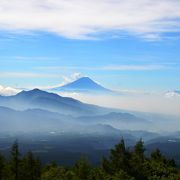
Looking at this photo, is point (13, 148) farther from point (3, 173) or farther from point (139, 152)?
point (139, 152)

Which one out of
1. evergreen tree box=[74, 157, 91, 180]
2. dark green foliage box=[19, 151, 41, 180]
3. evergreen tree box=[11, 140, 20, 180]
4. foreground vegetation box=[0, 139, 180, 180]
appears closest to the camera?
evergreen tree box=[74, 157, 91, 180]

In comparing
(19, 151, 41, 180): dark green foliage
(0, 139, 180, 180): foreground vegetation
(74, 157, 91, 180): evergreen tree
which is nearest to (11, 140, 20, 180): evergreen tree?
(0, 139, 180, 180): foreground vegetation

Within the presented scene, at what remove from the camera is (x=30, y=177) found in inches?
3361

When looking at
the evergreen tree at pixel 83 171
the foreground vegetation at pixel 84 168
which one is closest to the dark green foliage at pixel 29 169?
the foreground vegetation at pixel 84 168

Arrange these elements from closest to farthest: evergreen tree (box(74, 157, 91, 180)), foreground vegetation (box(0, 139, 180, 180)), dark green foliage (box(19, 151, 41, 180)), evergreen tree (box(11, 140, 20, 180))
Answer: evergreen tree (box(74, 157, 91, 180)) < foreground vegetation (box(0, 139, 180, 180)) < evergreen tree (box(11, 140, 20, 180)) < dark green foliage (box(19, 151, 41, 180))

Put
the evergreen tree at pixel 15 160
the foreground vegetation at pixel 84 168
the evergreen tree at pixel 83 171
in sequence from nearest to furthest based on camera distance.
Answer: the evergreen tree at pixel 83 171 < the foreground vegetation at pixel 84 168 < the evergreen tree at pixel 15 160

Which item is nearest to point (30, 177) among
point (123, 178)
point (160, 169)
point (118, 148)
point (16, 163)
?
point (16, 163)

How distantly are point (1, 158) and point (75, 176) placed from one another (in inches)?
567

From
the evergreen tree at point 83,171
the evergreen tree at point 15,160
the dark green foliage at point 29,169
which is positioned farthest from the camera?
the dark green foliage at point 29,169

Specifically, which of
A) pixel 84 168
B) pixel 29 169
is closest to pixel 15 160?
pixel 29 169

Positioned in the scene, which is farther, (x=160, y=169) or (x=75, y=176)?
(x=75, y=176)

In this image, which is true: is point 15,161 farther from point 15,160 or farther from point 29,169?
point 29,169

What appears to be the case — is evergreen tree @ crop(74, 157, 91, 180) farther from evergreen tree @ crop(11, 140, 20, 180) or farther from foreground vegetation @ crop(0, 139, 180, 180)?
evergreen tree @ crop(11, 140, 20, 180)

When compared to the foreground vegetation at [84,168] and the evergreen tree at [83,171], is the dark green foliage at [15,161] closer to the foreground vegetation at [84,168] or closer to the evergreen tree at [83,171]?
the foreground vegetation at [84,168]
